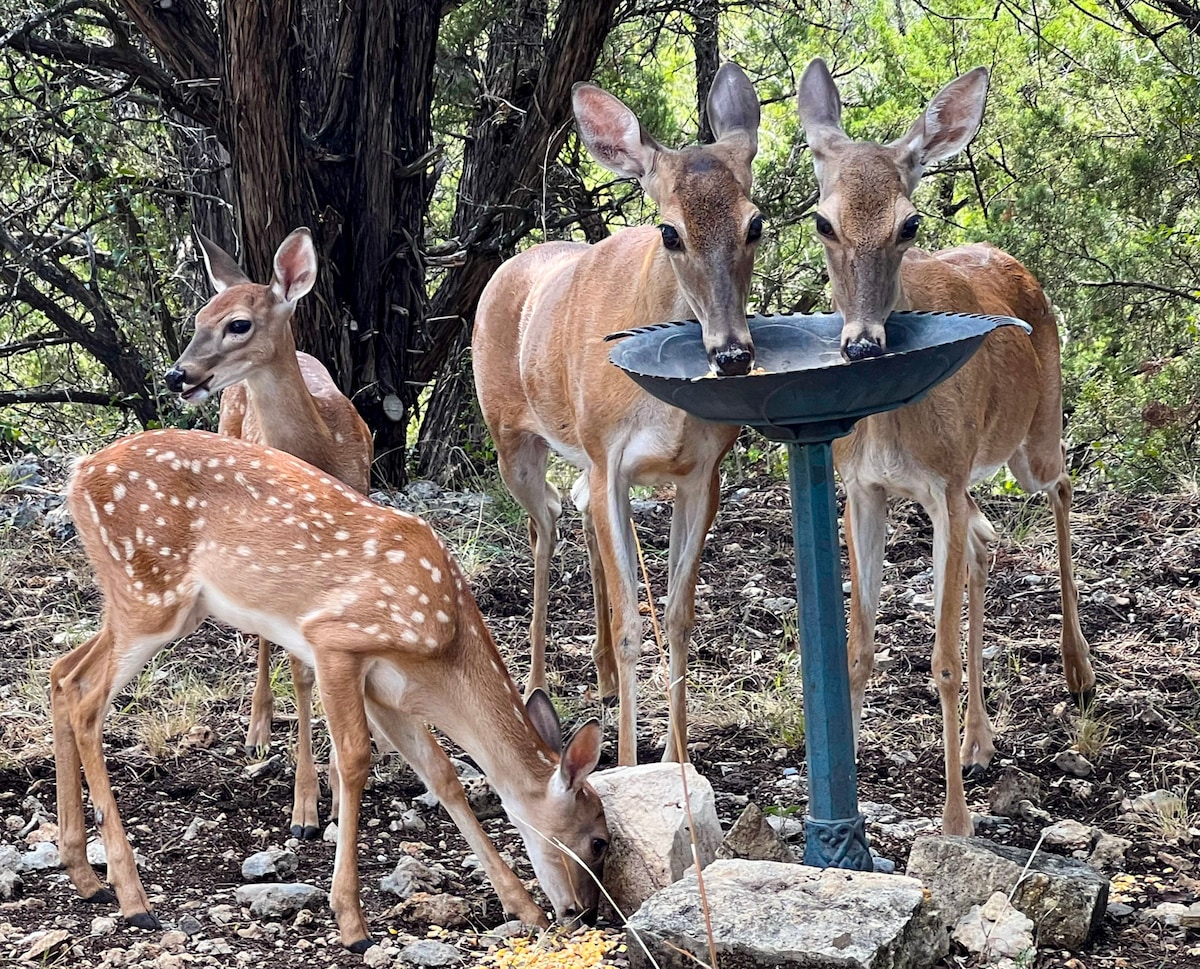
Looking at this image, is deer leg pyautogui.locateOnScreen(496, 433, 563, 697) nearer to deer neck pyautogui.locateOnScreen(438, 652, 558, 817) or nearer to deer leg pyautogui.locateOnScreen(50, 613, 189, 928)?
deer neck pyautogui.locateOnScreen(438, 652, 558, 817)

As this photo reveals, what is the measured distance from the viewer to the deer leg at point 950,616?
4.89 m

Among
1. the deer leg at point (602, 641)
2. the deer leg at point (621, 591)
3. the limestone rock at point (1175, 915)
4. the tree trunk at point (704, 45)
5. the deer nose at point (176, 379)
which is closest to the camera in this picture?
the limestone rock at point (1175, 915)

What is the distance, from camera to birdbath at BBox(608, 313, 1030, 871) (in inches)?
157

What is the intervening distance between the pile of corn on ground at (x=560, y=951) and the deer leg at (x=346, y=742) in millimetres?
465

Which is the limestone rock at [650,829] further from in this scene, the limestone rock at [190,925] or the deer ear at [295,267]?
the deer ear at [295,267]

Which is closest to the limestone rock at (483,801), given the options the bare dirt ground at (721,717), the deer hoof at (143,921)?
the bare dirt ground at (721,717)

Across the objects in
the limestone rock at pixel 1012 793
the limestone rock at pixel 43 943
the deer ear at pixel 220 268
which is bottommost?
the limestone rock at pixel 1012 793

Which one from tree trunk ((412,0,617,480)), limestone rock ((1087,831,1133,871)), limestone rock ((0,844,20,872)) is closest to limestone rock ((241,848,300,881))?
limestone rock ((0,844,20,872))

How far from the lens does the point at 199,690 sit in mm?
6227

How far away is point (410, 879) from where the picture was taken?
468cm

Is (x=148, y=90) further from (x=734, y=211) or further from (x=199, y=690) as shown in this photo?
(x=734, y=211)

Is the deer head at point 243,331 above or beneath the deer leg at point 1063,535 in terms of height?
above

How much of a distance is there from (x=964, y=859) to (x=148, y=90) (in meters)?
6.50

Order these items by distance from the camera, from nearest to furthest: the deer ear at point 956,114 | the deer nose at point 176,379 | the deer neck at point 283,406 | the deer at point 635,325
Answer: the deer at point 635,325, the deer ear at point 956,114, the deer nose at point 176,379, the deer neck at point 283,406
